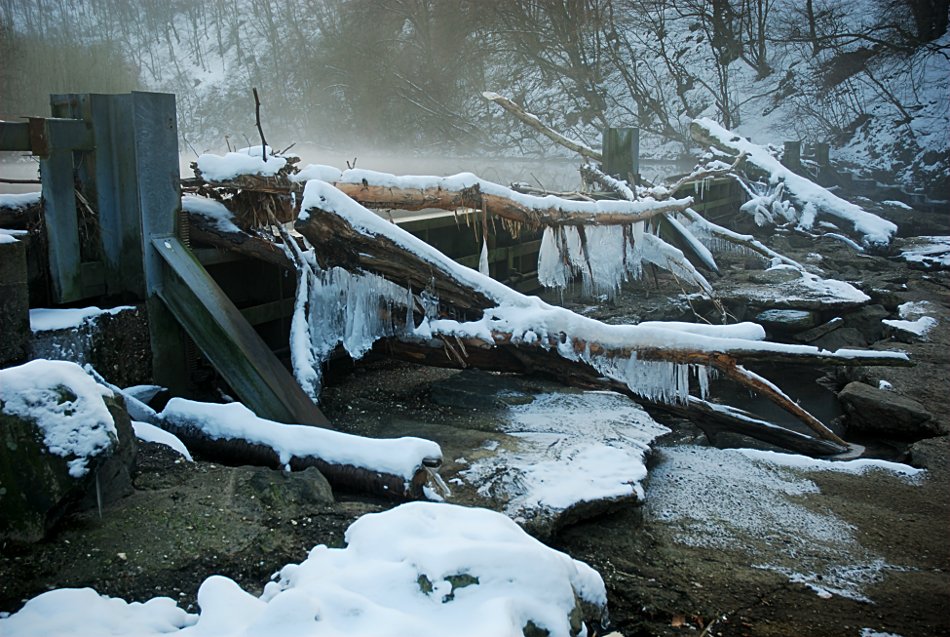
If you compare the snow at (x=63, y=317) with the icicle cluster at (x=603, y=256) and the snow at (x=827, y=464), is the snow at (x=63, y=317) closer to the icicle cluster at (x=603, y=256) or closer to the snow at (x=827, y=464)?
the icicle cluster at (x=603, y=256)

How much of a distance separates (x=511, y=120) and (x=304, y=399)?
2387 cm

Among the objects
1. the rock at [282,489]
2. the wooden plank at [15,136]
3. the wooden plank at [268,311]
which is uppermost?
the wooden plank at [15,136]

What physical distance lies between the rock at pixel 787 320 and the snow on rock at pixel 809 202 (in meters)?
6.19

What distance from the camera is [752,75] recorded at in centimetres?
2734

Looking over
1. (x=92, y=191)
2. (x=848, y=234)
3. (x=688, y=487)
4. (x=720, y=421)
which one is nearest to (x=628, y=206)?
(x=720, y=421)

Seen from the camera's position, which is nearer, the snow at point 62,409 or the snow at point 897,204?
the snow at point 62,409

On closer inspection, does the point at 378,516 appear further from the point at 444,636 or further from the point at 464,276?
the point at 464,276

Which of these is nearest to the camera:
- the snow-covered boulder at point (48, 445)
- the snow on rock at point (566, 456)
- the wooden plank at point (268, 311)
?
the snow-covered boulder at point (48, 445)

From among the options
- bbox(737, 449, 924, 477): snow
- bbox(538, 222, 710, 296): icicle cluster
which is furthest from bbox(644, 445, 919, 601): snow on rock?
bbox(538, 222, 710, 296): icicle cluster

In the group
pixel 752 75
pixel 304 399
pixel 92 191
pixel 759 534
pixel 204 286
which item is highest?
pixel 752 75

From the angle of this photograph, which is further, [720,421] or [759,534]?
[720,421]

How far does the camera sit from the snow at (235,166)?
20.1ft

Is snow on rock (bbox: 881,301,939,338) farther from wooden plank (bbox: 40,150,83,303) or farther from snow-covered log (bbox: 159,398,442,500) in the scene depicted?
wooden plank (bbox: 40,150,83,303)

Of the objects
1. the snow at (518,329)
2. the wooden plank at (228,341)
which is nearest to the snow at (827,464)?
the snow at (518,329)
